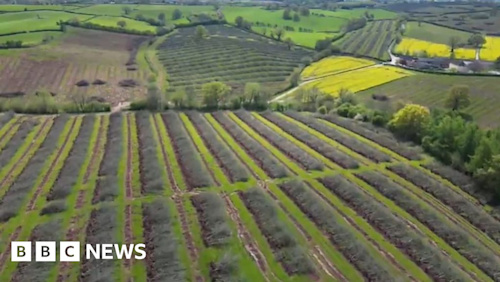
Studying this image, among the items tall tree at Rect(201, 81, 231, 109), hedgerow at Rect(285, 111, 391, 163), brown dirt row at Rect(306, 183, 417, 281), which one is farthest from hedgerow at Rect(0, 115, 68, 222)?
hedgerow at Rect(285, 111, 391, 163)

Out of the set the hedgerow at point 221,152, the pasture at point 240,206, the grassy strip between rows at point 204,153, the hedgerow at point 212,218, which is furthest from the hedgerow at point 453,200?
the hedgerow at point 212,218

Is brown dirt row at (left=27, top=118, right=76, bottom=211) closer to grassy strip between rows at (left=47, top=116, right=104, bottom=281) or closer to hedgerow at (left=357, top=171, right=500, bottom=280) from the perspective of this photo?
grassy strip between rows at (left=47, top=116, right=104, bottom=281)

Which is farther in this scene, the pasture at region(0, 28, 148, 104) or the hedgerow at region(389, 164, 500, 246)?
the pasture at region(0, 28, 148, 104)

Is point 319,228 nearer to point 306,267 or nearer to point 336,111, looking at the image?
point 306,267

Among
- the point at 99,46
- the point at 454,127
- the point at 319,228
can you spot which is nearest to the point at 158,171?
the point at 319,228

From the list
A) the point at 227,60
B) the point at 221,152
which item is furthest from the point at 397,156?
the point at 227,60

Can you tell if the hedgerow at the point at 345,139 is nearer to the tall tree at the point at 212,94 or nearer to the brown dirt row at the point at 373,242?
the tall tree at the point at 212,94

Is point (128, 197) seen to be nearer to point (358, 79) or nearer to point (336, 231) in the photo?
point (336, 231)
